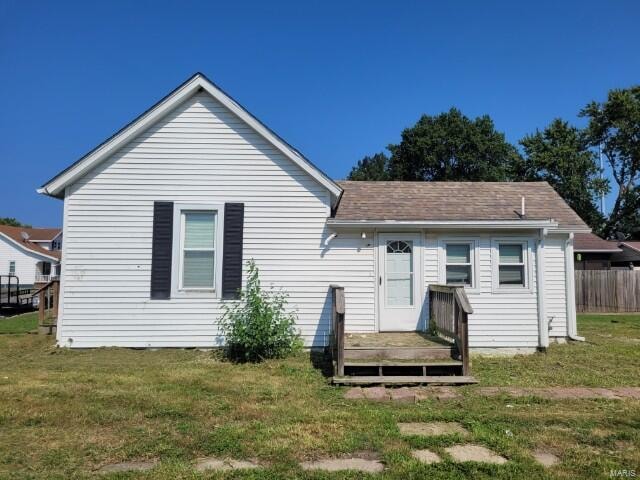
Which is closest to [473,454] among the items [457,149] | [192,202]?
[192,202]

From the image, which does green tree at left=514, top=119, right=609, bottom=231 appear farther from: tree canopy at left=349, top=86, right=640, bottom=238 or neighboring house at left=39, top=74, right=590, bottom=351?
neighboring house at left=39, top=74, right=590, bottom=351

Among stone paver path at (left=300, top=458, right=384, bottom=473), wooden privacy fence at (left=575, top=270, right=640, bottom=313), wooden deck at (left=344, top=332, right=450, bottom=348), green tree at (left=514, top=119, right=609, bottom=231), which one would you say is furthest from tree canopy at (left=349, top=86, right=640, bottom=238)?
stone paver path at (left=300, top=458, right=384, bottom=473)

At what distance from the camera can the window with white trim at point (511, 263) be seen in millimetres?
9555

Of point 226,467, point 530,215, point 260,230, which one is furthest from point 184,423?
point 530,215

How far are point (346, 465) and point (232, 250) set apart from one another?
592 centimetres

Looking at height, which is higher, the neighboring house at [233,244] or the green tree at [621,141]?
the green tree at [621,141]

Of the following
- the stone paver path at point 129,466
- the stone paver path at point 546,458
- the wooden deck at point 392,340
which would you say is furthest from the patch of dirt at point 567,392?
the stone paver path at point 129,466

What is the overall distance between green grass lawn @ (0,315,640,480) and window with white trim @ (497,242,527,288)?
7.01ft

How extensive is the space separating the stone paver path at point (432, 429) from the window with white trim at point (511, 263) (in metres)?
5.39

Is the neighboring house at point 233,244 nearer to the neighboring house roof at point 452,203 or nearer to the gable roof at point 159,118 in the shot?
the gable roof at point 159,118

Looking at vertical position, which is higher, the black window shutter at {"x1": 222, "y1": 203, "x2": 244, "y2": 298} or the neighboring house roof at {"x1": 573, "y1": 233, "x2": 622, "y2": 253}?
the neighboring house roof at {"x1": 573, "y1": 233, "x2": 622, "y2": 253}

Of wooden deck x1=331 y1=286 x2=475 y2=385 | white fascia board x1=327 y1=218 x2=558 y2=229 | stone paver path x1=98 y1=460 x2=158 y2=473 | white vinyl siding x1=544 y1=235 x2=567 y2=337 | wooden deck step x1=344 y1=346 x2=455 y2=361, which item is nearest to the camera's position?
stone paver path x1=98 y1=460 x2=158 y2=473

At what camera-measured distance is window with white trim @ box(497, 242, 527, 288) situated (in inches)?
376

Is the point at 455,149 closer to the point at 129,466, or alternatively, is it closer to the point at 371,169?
the point at 371,169
